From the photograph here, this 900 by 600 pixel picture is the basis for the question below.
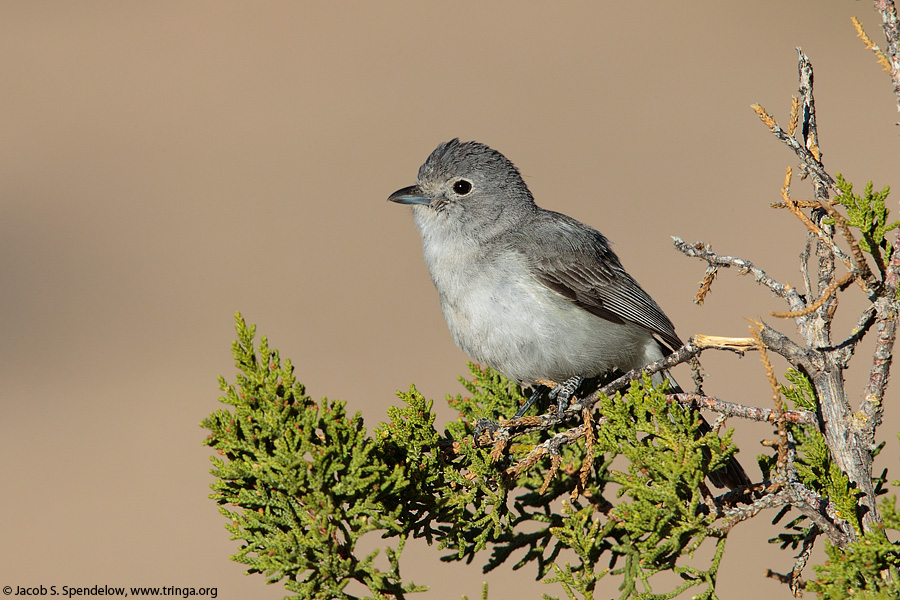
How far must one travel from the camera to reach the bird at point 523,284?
4234 mm

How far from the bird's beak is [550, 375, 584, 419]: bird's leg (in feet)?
5.25

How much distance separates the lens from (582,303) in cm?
450

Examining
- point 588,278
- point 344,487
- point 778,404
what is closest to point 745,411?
point 778,404

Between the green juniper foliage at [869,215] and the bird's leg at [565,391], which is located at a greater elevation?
the bird's leg at [565,391]

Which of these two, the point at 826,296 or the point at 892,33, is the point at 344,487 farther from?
the point at 892,33

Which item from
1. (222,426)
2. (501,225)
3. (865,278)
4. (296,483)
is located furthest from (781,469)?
(501,225)

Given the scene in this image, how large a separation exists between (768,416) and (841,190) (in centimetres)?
83

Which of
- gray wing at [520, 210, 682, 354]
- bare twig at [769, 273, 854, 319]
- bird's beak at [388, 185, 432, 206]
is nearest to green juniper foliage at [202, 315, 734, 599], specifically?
bare twig at [769, 273, 854, 319]

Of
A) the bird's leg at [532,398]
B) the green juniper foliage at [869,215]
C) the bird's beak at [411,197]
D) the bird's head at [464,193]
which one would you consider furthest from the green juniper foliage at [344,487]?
the bird's beak at [411,197]

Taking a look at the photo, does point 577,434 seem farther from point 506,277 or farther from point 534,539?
point 506,277

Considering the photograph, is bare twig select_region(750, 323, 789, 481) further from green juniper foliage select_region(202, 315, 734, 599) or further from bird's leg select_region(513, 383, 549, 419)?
bird's leg select_region(513, 383, 549, 419)

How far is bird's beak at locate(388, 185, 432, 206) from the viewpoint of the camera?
196 inches

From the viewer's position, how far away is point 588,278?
468 centimetres

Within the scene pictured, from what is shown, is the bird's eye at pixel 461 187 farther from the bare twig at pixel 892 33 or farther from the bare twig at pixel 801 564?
the bare twig at pixel 801 564
